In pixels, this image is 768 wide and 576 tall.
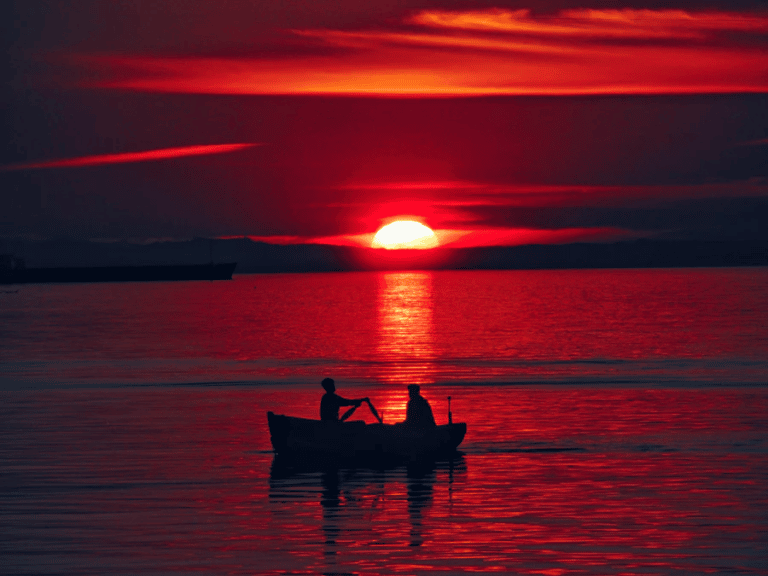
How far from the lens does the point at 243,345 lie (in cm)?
8912

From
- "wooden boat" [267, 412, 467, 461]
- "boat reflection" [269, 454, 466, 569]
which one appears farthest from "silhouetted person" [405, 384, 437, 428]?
"boat reflection" [269, 454, 466, 569]

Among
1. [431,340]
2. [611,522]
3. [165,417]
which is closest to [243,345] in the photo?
[431,340]

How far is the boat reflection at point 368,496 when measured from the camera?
22.9 meters

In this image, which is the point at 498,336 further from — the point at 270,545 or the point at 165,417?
the point at 270,545

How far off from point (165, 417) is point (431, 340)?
51.9 metres

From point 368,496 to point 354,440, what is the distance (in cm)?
399

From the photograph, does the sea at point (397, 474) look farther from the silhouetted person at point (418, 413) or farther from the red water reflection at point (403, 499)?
the silhouetted person at point (418, 413)

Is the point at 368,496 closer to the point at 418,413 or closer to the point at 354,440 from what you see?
the point at 354,440

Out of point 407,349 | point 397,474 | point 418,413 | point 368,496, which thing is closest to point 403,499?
point 368,496

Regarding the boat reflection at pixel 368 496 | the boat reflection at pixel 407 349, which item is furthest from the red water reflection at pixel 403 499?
the boat reflection at pixel 407 349

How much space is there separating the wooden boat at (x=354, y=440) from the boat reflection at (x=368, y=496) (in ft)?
1.15

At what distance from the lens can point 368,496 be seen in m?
27.1

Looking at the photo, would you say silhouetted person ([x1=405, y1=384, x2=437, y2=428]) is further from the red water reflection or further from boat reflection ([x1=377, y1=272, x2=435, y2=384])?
boat reflection ([x1=377, y1=272, x2=435, y2=384])

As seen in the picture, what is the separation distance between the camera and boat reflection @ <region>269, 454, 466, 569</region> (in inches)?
901
